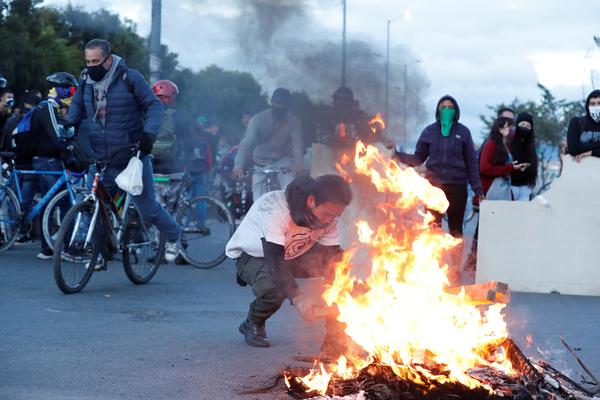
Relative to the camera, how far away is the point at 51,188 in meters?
11.1

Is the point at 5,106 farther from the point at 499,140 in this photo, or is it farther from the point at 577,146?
the point at 577,146

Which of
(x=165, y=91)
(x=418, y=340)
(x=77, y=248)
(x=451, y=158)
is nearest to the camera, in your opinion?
(x=418, y=340)

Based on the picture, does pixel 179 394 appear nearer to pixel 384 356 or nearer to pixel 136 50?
pixel 384 356

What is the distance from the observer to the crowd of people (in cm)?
641

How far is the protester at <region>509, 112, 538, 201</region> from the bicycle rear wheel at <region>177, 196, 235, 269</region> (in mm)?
3407

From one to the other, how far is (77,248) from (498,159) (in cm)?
519

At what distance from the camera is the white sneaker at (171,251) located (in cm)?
1091

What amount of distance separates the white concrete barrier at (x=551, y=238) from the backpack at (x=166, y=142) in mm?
3520

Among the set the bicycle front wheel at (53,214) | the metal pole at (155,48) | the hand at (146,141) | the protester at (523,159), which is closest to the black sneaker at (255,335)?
the hand at (146,141)

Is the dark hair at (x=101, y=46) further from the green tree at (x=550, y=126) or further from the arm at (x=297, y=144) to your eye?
the green tree at (x=550, y=126)

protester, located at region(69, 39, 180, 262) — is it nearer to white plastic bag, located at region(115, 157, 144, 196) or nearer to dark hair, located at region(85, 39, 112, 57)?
dark hair, located at region(85, 39, 112, 57)

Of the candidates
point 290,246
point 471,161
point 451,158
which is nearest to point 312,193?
point 290,246

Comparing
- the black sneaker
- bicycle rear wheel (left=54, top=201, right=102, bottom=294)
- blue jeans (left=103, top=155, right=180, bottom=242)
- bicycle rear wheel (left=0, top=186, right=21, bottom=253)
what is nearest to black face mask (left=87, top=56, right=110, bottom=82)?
blue jeans (left=103, top=155, right=180, bottom=242)

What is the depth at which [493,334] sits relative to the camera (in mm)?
5523
